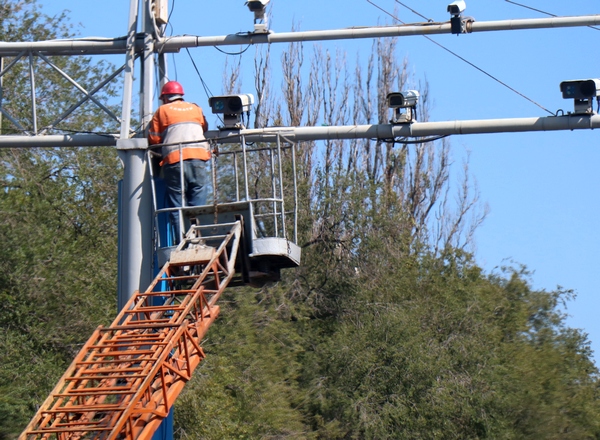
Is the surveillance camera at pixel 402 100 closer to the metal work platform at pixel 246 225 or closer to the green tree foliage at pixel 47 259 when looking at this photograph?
the metal work platform at pixel 246 225

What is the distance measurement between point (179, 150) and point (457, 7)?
421cm

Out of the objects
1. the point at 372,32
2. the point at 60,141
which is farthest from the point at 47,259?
the point at 372,32

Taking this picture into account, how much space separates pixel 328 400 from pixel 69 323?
26.9 ft

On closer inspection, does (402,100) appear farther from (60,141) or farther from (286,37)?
(60,141)

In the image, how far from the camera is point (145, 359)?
390 inches

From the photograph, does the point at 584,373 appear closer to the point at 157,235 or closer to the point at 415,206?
the point at 415,206

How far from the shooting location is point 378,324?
27109 mm

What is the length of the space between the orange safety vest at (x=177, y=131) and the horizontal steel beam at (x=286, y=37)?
122 centimetres

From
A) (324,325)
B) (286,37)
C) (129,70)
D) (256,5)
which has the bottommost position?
(324,325)

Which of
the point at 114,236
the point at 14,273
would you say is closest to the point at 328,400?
the point at 114,236

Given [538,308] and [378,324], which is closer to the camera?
[378,324]

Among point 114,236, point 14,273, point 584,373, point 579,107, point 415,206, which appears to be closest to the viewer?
point 579,107

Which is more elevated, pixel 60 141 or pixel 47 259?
pixel 60 141

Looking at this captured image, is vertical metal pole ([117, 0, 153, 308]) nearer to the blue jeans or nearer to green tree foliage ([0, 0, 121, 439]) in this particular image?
the blue jeans
